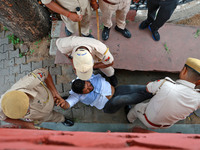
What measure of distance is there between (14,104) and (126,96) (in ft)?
5.97

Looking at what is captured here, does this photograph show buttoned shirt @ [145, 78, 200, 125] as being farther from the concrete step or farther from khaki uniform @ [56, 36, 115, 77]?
the concrete step

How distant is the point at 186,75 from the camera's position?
6.00ft

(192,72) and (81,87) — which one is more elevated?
(192,72)

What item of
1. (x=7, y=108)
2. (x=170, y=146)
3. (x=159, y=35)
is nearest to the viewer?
(x=170, y=146)

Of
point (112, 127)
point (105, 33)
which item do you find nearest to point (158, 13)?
point (105, 33)

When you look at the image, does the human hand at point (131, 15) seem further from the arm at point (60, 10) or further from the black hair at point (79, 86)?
the black hair at point (79, 86)

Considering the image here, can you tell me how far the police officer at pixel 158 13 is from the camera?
2424 millimetres

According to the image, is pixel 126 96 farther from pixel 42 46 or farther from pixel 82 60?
pixel 42 46

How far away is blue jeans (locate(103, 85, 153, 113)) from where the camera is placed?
8.21ft

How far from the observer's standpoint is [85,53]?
1.92 meters

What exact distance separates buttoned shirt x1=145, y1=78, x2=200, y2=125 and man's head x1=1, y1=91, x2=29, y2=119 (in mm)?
1844

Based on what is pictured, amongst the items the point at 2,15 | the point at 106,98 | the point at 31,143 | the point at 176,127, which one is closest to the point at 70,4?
the point at 2,15

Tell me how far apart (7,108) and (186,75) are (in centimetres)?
242

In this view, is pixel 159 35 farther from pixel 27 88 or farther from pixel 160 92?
pixel 27 88
